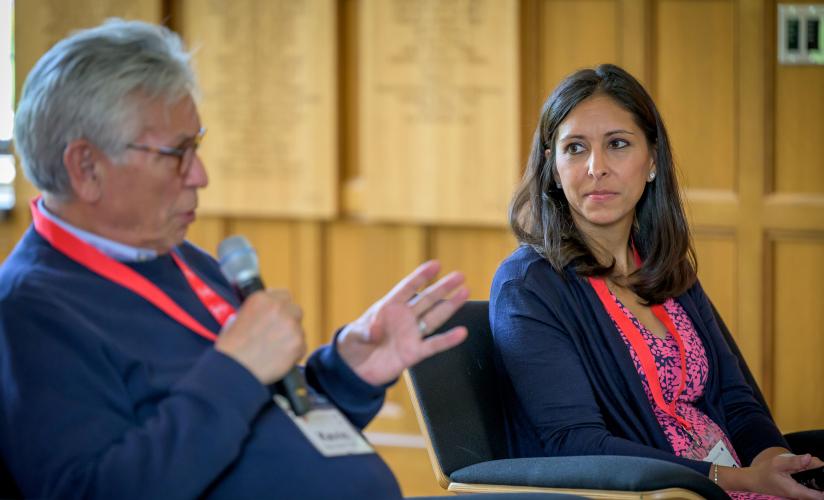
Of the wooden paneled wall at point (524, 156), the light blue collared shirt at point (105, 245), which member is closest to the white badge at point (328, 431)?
the light blue collared shirt at point (105, 245)

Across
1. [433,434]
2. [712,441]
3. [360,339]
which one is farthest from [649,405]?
[360,339]

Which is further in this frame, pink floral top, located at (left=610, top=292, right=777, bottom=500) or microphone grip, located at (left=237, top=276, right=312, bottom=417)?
pink floral top, located at (left=610, top=292, right=777, bottom=500)

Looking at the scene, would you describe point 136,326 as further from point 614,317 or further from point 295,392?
point 614,317

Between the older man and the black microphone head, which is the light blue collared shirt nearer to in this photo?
the older man

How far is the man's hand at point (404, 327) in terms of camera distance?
5.68ft

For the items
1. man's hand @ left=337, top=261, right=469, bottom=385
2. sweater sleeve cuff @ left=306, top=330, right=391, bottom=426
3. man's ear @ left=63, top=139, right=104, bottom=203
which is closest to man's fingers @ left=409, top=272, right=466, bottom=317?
man's hand @ left=337, top=261, right=469, bottom=385

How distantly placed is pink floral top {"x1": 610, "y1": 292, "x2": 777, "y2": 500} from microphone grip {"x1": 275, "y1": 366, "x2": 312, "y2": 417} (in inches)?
35.8

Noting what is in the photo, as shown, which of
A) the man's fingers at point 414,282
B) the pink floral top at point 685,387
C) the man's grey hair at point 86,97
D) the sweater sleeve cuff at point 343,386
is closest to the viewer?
the man's grey hair at point 86,97

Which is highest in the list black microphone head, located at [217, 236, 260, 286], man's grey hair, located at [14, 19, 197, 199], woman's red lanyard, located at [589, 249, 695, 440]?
man's grey hair, located at [14, 19, 197, 199]

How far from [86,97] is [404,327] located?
59cm

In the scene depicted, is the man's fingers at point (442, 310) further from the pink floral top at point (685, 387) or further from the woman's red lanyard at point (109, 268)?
the pink floral top at point (685, 387)

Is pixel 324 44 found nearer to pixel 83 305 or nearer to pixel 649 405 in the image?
pixel 649 405

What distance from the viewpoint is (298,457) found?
5.33ft

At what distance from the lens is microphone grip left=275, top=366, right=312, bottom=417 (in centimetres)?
168
